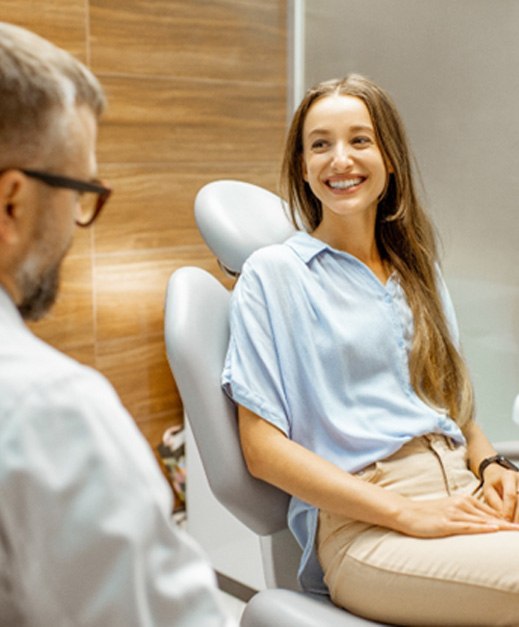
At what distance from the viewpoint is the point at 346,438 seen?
1.55 meters

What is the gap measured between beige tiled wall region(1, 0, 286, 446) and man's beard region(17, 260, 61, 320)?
1.66 metres

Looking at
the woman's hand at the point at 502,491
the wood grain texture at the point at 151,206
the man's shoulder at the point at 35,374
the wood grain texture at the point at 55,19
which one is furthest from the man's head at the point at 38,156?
the wood grain texture at the point at 151,206

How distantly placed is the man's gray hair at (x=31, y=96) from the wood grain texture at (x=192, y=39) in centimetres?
178

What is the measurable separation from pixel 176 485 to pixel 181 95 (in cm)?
123

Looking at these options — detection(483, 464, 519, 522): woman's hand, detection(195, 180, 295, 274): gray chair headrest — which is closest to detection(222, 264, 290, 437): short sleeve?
detection(195, 180, 295, 274): gray chair headrest

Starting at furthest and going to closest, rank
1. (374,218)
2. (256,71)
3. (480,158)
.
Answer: (256,71) → (480,158) → (374,218)

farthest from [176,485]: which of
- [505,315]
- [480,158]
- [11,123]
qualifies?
[11,123]

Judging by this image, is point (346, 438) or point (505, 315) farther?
point (505, 315)

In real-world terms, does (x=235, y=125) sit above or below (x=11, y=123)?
below

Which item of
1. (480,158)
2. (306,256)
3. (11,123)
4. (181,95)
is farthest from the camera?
(181,95)

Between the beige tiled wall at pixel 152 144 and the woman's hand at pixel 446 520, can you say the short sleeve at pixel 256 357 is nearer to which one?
the woman's hand at pixel 446 520

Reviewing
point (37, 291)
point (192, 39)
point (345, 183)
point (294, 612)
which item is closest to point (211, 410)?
point (294, 612)

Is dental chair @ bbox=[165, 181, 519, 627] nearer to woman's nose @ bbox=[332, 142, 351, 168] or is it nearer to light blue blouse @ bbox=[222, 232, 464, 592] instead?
light blue blouse @ bbox=[222, 232, 464, 592]

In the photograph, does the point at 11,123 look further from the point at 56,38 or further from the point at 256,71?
the point at 256,71
